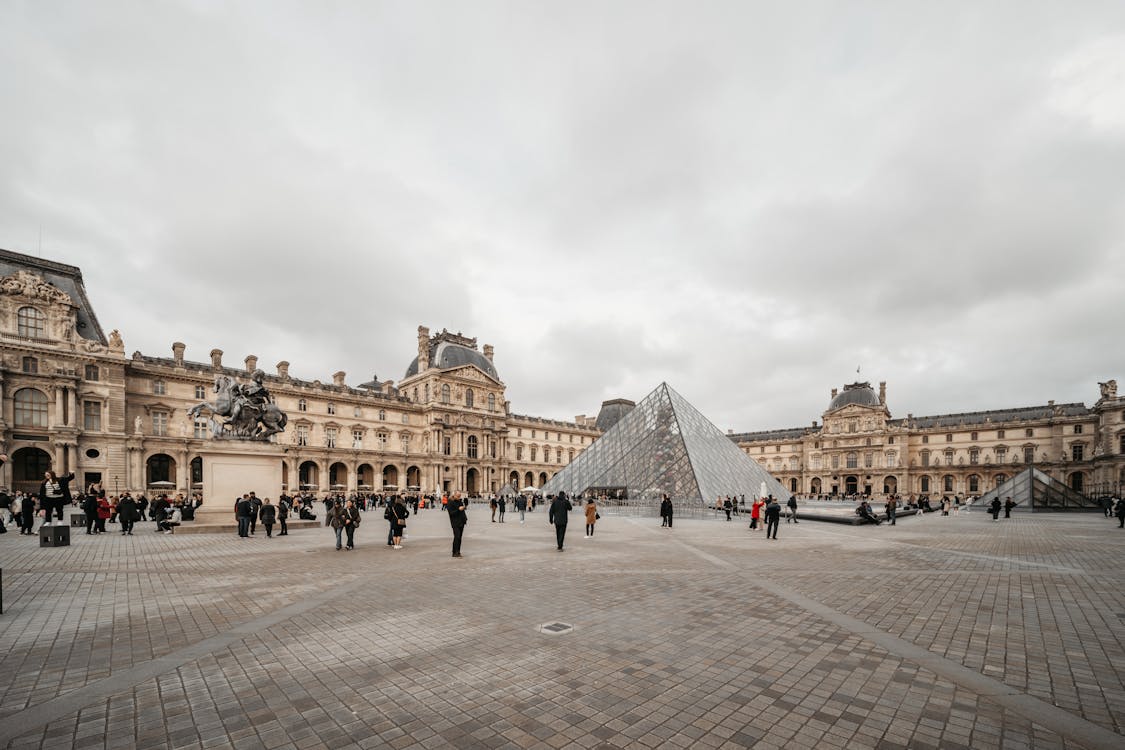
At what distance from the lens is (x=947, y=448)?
6625 cm

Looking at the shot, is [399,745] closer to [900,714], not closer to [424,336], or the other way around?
[900,714]

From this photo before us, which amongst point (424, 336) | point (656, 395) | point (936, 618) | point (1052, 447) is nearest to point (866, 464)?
point (1052, 447)

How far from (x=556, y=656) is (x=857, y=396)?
81501 mm

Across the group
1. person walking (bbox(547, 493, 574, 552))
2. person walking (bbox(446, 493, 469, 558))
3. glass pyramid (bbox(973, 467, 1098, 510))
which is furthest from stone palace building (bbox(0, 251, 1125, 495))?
glass pyramid (bbox(973, 467, 1098, 510))

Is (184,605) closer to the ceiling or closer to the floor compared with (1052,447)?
closer to the ceiling

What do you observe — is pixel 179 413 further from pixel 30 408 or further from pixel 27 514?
pixel 27 514

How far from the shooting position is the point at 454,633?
539 centimetres

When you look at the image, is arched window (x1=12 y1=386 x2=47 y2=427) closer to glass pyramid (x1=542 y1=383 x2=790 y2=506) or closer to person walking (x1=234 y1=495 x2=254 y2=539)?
person walking (x1=234 y1=495 x2=254 y2=539)

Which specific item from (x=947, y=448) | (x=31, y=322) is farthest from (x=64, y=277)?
(x=947, y=448)

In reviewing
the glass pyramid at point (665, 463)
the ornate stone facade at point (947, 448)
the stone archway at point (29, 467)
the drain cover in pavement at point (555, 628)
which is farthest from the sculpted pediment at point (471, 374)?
the drain cover in pavement at point (555, 628)

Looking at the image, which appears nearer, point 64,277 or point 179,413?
point 64,277

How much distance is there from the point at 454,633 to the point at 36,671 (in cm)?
351

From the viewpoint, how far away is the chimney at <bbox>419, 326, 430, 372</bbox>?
59.8 meters

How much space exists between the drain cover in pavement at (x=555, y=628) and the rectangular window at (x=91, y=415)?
140 feet
